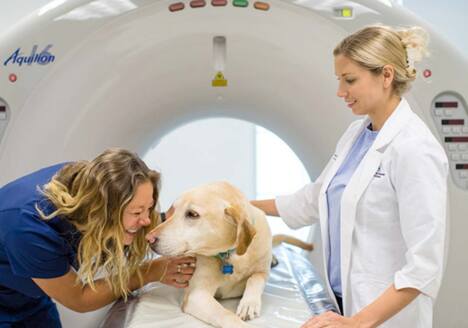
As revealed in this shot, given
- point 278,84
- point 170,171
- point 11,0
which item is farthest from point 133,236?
point 170,171

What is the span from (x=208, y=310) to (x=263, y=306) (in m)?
0.20

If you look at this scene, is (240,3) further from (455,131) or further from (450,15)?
(450,15)

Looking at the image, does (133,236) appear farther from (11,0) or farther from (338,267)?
(11,0)

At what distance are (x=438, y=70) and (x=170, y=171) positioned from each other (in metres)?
2.75

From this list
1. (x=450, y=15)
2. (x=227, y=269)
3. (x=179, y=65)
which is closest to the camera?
(x=227, y=269)

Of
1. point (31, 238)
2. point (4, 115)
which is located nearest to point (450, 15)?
point (4, 115)

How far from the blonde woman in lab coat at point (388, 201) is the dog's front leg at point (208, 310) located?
0.19 metres

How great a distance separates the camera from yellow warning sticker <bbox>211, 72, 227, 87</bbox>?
2.04 metres

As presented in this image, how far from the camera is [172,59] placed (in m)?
1.98

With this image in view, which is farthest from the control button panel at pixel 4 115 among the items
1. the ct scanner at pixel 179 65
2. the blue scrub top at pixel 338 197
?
the blue scrub top at pixel 338 197

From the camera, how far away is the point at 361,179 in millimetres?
1387

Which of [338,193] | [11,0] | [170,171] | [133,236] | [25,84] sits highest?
[11,0]

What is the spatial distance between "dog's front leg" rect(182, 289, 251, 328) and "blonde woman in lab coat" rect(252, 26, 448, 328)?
0.19 m

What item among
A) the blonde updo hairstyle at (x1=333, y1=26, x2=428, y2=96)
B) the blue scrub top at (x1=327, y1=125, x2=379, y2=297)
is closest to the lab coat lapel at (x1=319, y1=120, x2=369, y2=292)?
the blue scrub top at (x1=327, y1=125, x2=379, y2=297)
